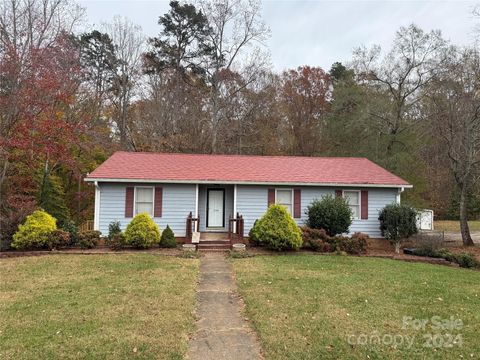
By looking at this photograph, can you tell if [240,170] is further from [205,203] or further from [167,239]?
[167,239]

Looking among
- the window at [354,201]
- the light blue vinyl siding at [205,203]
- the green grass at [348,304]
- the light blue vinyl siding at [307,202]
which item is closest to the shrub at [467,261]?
the green grass at [348,304]

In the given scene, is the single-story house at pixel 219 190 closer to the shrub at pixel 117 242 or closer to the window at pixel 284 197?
the window at pixel 284 197

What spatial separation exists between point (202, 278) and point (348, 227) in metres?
7.80

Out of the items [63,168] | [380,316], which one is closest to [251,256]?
[380,316]

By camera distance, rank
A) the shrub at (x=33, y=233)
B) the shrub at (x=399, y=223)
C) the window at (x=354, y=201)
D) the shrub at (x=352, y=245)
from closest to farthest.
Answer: the shrub at (x=33, y=233) → the shrub at (x=352, y=245) → the shrub at (x=399, y=223) → the window at (x=354, y=201)

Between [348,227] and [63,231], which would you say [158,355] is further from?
[348,227]

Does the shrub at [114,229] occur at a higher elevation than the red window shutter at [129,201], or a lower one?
lower

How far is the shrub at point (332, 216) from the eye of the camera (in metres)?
13.6

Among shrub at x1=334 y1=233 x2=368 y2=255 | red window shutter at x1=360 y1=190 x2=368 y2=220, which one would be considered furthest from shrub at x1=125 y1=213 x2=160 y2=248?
red window shutter at x1=360 y1=190 x2=368 y2=220

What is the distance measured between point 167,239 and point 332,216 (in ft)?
21.3

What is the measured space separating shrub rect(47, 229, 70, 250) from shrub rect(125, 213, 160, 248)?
6.76 feet

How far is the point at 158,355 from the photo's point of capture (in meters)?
4.35

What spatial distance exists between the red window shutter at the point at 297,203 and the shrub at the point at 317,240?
1946 mm

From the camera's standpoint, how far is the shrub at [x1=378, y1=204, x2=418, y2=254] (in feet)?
44.6
